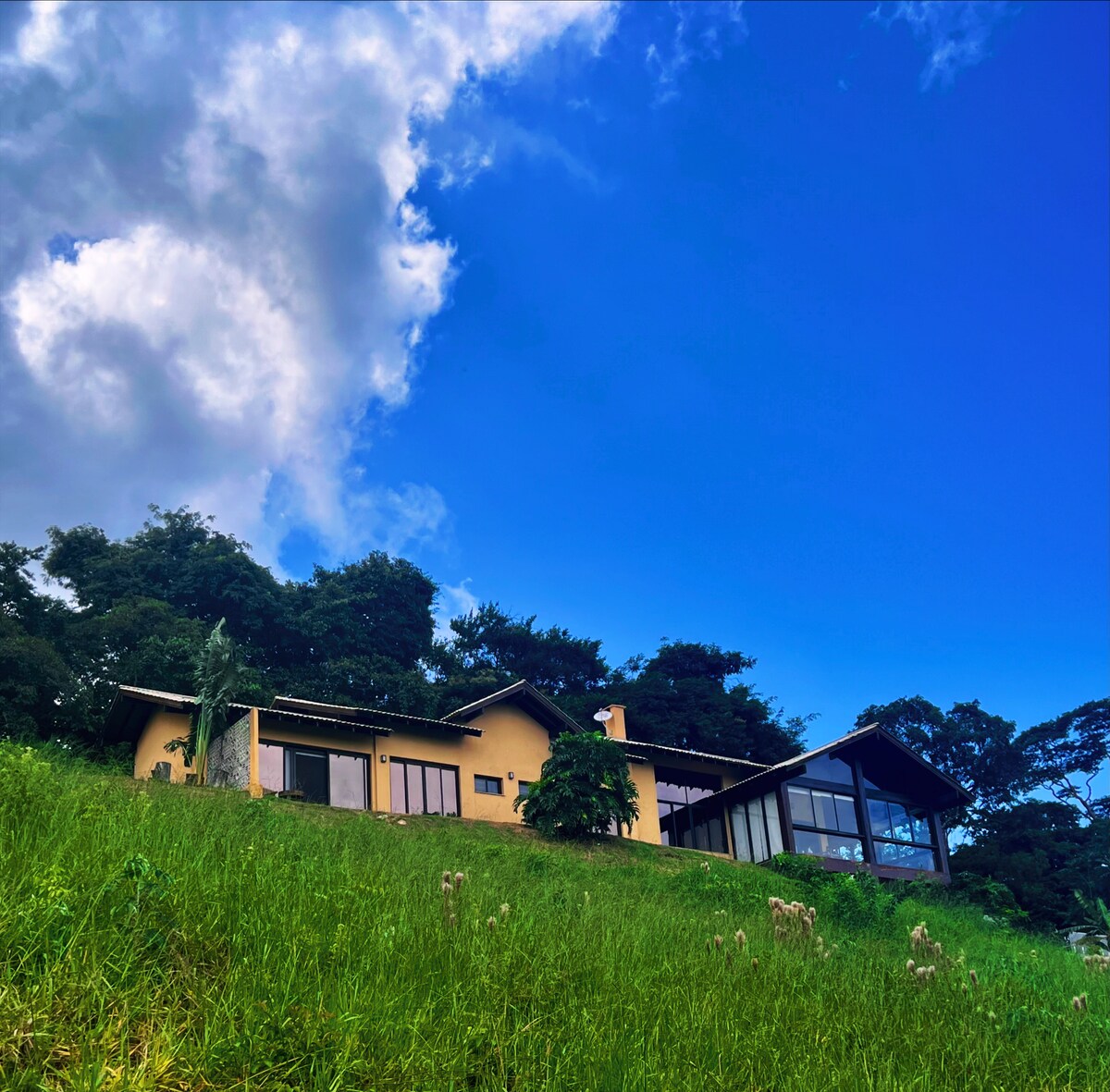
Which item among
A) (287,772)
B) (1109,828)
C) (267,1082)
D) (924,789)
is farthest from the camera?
(1109,828)

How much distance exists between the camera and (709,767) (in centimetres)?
3325

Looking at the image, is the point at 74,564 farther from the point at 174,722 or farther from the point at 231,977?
the point at 231,977

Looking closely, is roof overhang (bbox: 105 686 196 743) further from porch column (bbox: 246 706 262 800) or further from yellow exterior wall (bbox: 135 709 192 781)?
porch column (bbox: 246 706 262 800)

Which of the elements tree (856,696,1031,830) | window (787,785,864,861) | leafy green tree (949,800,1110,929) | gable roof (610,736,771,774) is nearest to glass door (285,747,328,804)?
gable roof (610,736,771,774)

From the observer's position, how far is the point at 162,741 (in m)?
27.1

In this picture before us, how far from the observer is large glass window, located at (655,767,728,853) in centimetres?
3216

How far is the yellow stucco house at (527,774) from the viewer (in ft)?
86.0

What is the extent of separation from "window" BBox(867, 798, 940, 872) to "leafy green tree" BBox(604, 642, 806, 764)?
1424 cm

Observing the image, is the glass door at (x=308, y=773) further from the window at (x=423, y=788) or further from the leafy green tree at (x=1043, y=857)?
the leafy green tree at (x=1043, y=857)

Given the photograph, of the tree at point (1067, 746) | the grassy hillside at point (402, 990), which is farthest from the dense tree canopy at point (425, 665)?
the grassy hillside at point (402, 990)

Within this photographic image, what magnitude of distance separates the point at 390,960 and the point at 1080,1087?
413 centimetres

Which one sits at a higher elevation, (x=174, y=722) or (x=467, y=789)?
(x=174, y=722)

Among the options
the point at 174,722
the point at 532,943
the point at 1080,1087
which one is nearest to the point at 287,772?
the point at 174,722

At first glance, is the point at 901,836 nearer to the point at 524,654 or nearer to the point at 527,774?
the point at 527,774
